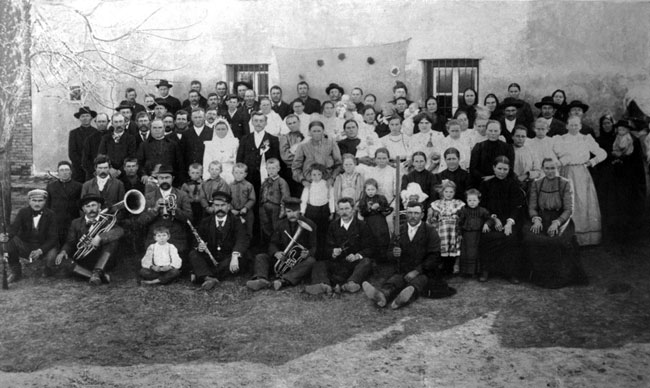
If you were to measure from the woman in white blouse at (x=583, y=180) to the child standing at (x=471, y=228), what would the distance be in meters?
1.44

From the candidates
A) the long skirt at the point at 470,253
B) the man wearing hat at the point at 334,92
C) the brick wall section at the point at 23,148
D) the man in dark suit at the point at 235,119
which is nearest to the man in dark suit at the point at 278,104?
the man in dark suit at the point at 235,119

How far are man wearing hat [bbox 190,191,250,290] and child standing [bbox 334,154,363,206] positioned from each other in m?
1.26

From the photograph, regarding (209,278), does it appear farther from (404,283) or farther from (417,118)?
(417,118)

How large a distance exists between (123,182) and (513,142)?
513 cm

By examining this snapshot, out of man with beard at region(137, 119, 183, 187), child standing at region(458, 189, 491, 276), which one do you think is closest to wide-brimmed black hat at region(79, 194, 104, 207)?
man with beard at region(137, 119, 183, 187)

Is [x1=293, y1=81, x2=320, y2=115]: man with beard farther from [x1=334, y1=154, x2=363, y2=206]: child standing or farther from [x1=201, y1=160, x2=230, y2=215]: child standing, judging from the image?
[x1=201, y1=160, x2=230, y2=215]: child standing

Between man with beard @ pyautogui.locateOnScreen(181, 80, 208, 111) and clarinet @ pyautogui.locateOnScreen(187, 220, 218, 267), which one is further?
man with beard @ pyautogui.locateOnScreen(181, 80, 208, 111)

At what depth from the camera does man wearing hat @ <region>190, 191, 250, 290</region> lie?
7691 mm

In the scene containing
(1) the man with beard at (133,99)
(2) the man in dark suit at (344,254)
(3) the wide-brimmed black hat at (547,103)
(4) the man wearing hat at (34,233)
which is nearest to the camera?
(2) the man in dark suit at (344,254)

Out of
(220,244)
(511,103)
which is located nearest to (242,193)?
(220,244)

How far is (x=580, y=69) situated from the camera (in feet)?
31.9

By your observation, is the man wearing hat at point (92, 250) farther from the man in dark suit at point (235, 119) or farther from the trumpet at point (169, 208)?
the man in dark suit at point (235, 119)

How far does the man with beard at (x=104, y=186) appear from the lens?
830 centimetres

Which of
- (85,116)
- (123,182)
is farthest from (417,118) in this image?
(85,116)
